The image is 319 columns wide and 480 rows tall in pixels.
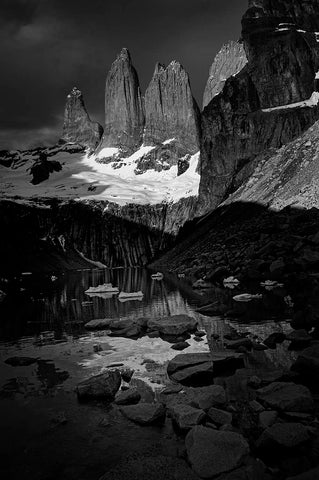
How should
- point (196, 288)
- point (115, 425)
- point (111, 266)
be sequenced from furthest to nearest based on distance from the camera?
point (111, 266) < point (196, 288) < point (115, 425)

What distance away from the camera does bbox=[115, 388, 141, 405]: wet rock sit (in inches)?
401

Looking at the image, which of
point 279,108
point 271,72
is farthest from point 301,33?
point 279,108

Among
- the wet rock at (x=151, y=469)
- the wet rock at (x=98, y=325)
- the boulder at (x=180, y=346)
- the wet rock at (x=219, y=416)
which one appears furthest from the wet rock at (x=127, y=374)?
the wet rock at (x=98, y=325)

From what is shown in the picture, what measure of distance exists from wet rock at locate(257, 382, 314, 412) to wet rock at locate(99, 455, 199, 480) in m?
2.74

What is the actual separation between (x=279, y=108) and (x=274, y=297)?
89457 millimetres

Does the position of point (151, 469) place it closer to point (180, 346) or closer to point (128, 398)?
point (128, 398)

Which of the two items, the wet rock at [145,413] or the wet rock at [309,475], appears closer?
the wet rock at [309,475]

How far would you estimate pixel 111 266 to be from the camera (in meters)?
135

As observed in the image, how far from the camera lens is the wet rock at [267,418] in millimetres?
7996

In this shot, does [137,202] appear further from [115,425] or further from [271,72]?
[115,425]

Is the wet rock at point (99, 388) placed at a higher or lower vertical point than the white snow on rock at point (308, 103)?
lower

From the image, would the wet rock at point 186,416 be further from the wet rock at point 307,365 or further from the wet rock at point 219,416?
the wet rock at point 307,365

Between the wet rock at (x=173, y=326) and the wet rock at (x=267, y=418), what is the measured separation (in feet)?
32.2

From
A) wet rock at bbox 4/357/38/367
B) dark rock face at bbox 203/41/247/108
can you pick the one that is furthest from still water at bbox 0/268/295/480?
dark rock face at bbox 203/41/247/108
